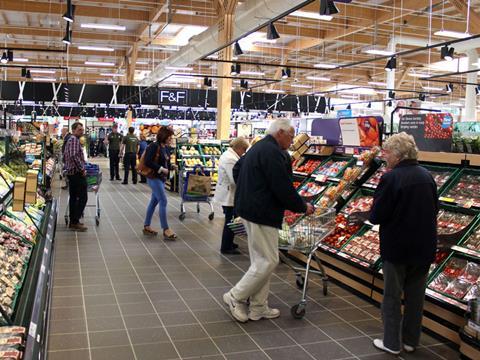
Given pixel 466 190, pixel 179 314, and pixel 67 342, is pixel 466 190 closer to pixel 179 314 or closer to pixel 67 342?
pixel 179 314

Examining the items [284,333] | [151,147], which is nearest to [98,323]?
[284,333]

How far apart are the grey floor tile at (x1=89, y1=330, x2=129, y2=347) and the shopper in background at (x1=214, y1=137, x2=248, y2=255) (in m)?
2.90

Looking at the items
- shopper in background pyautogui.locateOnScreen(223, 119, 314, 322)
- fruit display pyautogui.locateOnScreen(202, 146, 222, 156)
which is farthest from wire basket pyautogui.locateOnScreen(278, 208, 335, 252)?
fruit display pyautogui.locateOnScreen(202, 146, 222, 156)

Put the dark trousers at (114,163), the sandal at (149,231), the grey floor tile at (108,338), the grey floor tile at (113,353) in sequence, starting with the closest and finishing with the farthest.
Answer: the grey floor tile at (113,353) → the grey floor tile at (108,338) → the sandal at (149,231) → the dark trousers at (114,163)

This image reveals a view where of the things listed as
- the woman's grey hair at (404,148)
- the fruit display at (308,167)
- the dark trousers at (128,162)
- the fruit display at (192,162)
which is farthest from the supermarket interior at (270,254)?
the dark trousers at (128,162)

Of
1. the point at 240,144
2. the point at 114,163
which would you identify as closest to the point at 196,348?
the point at 240,144

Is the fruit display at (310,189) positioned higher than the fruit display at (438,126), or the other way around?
the fruit display at (438,126)

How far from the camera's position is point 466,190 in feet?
16.3

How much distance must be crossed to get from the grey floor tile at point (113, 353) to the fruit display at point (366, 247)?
2554 millimetres

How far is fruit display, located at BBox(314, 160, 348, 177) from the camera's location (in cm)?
672

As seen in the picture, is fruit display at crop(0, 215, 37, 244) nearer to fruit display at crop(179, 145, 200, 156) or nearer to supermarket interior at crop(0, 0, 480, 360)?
supermarket interior at crop(0, 0, 480, 360)

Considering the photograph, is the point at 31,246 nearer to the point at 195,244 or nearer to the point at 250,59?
the point at 195,244

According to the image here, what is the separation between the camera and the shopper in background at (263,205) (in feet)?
14.0

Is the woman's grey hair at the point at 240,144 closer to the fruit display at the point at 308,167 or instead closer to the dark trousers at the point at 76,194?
the fruit display at the point at 308,167
